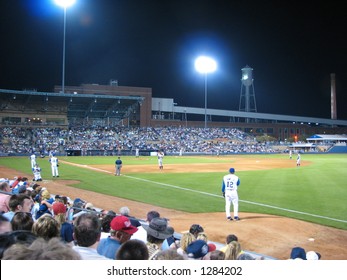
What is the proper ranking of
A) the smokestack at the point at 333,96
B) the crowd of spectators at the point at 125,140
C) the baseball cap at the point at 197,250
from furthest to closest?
the smokestack at the point at 333,96
the crowd of spectators at the point at 125,140
the baseball cap at the point at 197,250

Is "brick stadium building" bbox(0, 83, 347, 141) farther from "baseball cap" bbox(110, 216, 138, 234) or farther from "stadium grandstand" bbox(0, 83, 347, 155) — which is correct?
"baseball cap" bbox(110, 216, 138, 234)

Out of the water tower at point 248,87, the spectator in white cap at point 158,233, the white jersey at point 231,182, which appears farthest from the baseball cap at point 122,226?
the water tower at point 248,87

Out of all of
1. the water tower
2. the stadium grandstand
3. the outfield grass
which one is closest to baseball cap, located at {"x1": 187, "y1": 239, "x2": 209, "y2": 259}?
the outfield grass

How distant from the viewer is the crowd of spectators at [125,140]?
58.2m

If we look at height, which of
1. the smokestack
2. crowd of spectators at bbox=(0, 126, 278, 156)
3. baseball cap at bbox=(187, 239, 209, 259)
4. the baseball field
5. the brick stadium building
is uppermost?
the smokestack

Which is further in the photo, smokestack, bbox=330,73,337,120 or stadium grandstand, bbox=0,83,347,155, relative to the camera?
smokestack, bbox=330,73,337,120

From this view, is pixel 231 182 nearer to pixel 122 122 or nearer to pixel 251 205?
pixel 251 205

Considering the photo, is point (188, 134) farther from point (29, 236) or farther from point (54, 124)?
point (29, 236)

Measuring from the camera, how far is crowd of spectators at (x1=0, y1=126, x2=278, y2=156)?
58.2 meters

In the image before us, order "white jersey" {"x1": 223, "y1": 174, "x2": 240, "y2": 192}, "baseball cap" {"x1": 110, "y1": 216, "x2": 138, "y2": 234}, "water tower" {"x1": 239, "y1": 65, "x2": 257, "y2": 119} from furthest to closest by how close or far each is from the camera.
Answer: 1. "water tower" {"x1": 239, "y1": 65, "x2": 257, "y2": 119}
2. "white jersey" {"x1": 223, "y1": 174, "x2": 240, "y2": 192}
3. "baseball cap" {"x1": 110, "y1": 216, "x2": 138, "y2": 234}

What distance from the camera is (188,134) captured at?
3007 inches

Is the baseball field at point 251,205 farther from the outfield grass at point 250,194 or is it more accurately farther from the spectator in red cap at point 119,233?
the spectator in red cap at point 119,233

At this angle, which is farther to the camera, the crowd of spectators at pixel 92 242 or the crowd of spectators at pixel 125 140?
the crowd of spectators at pixel 125 140

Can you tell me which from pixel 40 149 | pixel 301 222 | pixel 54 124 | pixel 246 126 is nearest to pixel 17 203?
pixel 301 222
